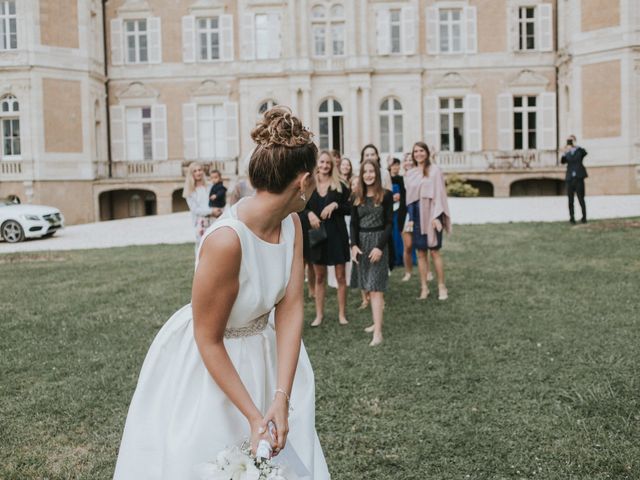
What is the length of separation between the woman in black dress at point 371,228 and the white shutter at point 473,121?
20182 millimetres

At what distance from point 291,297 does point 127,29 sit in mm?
26762

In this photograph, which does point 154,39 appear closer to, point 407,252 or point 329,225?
point 407,252

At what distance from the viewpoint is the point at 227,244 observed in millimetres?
2012

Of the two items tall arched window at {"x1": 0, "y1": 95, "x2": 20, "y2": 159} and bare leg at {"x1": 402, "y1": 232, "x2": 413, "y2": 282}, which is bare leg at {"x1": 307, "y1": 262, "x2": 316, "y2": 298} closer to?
bare leg at {"x1": 402, "y1": 232, "x2": 413, "y2": 282}

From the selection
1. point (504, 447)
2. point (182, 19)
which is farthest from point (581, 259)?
point (182, 19)

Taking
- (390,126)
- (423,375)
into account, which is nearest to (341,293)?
(423,375)

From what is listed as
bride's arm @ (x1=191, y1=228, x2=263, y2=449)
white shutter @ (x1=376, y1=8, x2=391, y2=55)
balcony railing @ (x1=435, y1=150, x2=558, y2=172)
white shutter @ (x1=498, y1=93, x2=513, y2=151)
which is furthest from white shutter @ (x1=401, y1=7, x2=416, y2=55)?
bride's arm @ (x1=191, y1=228, x2=263, y2=449)

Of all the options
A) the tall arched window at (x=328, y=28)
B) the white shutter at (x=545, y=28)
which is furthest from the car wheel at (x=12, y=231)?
the white shutter at (x=545, y=28)

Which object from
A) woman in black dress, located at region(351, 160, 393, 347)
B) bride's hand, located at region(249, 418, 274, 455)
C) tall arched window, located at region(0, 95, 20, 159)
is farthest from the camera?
tall arched window, located at region(0, 95, 20, 159)

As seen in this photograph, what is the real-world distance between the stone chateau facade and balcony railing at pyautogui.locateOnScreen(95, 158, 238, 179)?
2.1 inches

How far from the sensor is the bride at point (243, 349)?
2.05 metres

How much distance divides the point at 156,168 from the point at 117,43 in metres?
5.14

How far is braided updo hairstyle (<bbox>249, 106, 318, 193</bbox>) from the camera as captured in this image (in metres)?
2.06

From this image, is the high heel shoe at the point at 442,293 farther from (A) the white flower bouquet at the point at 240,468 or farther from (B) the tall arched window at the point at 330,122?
(B) the tall arched window at the point at 330,122
